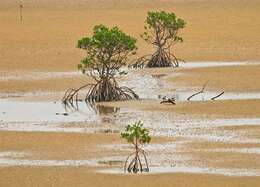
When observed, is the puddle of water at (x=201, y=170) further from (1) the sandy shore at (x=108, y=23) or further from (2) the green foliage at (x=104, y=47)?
(1) the sandy shore at (x=108, y=23)

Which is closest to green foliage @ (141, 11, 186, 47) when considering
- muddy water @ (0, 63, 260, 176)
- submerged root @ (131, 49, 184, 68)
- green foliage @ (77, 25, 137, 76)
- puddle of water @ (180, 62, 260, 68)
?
submerged root @ (131, 49, 184, 68)

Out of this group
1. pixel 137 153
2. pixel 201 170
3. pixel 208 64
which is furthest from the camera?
pixel 208 64

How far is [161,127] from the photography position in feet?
70.0

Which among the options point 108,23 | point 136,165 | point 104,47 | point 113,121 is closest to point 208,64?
point 104,47

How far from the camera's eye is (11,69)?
32.5 metres

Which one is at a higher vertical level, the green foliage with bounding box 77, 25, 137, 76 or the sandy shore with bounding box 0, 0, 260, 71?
the sandy shore with bounding box 0, 0, 260, 71

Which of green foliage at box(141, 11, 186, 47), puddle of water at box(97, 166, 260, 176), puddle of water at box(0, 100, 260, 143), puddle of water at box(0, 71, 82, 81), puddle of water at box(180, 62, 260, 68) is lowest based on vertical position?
puddle of water at box(97, 166, 260, 176)

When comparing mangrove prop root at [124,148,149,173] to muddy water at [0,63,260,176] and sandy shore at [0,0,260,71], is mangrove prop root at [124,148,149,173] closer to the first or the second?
muddy water at [0,63,260,176]

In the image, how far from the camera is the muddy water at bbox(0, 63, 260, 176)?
17594mm

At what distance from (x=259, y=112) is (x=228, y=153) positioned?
4.61 m

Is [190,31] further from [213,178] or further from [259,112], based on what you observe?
[213,178]

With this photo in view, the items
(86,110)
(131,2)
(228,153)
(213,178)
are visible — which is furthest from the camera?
(131,2)

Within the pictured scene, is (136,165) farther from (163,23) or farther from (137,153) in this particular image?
(163,23)

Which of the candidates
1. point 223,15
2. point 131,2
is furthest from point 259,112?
point 131,2
